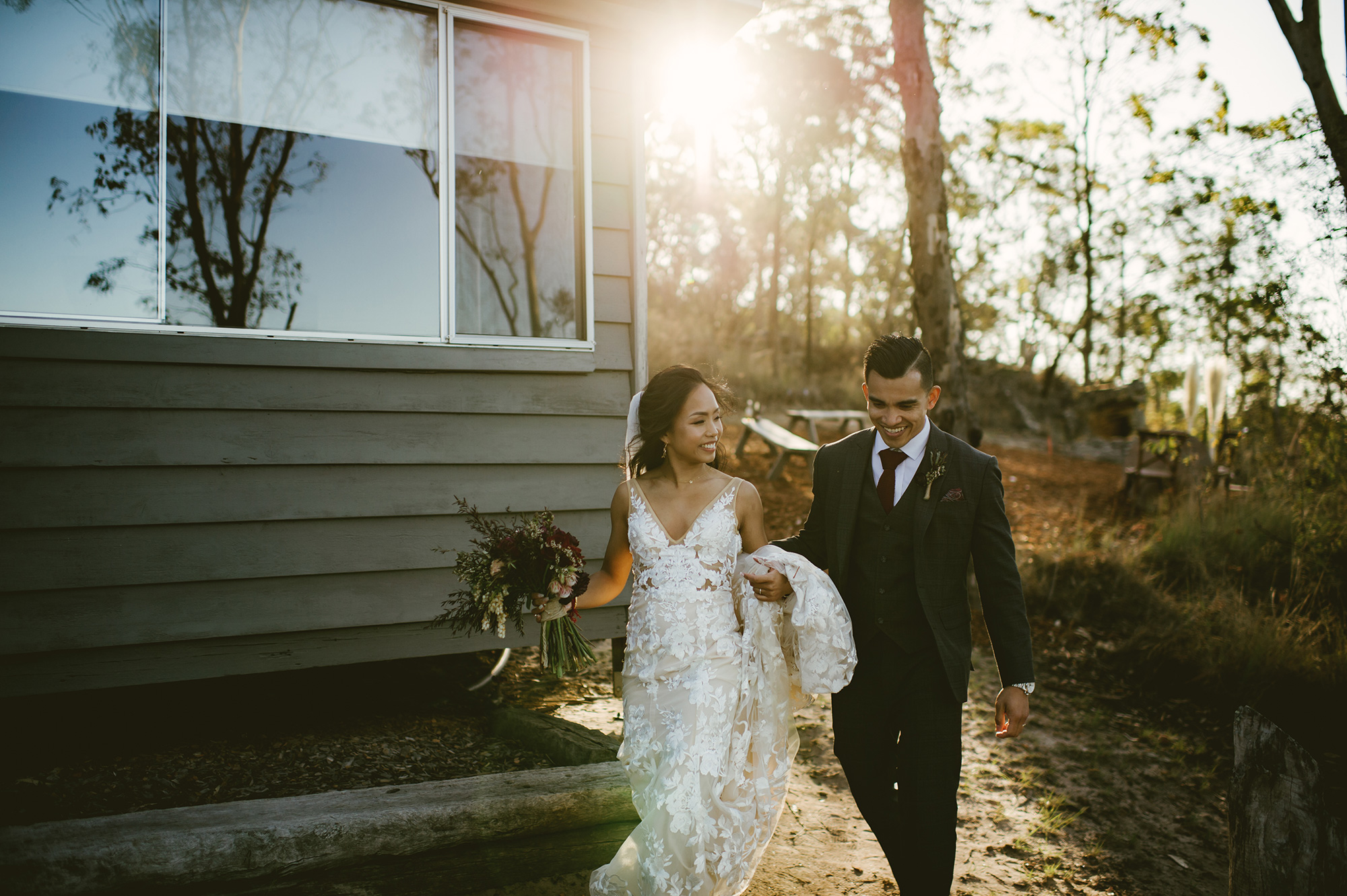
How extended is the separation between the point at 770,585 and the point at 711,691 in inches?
16.0

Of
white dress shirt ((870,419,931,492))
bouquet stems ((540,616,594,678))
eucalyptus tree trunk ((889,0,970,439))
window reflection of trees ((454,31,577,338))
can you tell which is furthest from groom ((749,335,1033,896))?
eucalyptus tree trunk ((889,0,970,439))

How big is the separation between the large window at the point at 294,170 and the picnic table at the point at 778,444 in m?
5.07

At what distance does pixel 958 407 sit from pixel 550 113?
4.30 m

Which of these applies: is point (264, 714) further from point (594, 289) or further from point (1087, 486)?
point (1087, 486)

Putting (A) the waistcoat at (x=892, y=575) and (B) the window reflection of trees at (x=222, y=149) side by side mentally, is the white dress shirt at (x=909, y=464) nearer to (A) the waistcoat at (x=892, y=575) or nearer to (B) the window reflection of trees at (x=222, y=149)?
(A) the waistcoat at (x=892, y=575)

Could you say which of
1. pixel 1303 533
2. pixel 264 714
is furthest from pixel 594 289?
pixel 1303 533

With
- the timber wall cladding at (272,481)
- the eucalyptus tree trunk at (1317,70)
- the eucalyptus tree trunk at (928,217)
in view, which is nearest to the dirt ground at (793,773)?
the timber wall cladding at (272,481)

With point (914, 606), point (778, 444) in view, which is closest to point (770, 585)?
point (914, 606)

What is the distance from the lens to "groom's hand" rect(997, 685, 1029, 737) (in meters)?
2.46

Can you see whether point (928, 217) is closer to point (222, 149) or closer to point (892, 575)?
point (892, 575)

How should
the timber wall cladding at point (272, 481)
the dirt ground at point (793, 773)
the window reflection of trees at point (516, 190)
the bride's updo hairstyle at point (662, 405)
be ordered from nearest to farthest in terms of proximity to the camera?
the bride's updo hairstyle at point (662, 405) → the dirt ground at point (793, 773) → the timber wall cladding at point (272, 481) → the window reflection of trees at point (516, 190)

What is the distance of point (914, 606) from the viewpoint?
8.68 feet

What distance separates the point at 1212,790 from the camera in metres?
4.36

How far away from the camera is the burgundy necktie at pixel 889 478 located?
2719 millimetres
